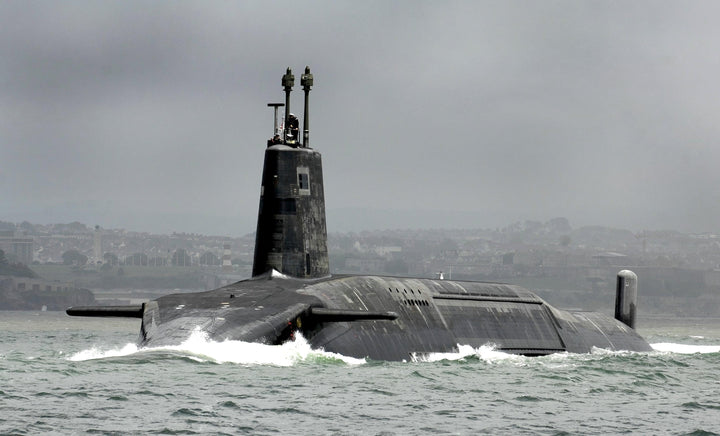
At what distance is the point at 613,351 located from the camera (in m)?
41.4

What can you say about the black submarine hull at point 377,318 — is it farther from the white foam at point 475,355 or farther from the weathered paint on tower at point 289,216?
the weathered paint on tower at point 289,216

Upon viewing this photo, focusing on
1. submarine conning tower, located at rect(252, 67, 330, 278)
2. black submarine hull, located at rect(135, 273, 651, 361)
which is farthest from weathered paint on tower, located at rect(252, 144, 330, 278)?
black submarine hull, located at rect(135, 273, 651, 361)

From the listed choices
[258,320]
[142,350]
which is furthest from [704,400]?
[142,350]

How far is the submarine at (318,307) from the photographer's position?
95.1 ft

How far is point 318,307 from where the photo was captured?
30.0 m

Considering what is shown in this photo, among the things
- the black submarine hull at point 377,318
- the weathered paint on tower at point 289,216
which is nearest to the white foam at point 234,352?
the black submarine hull at point 377,318

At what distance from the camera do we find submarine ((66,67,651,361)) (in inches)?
1142

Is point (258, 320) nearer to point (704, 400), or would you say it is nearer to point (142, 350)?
point (142, 350)

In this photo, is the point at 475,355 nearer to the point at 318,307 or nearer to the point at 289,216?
the point at 318,307

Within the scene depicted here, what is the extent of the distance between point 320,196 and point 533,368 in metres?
7.57

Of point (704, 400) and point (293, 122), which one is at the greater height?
point (293, 122)

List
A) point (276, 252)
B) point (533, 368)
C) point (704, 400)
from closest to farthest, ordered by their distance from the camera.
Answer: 1. point (704, 400)
2. point (533, 368)
3. point (276, 252)

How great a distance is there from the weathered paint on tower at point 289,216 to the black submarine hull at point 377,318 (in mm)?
622

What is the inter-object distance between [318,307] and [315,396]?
6113 mm
